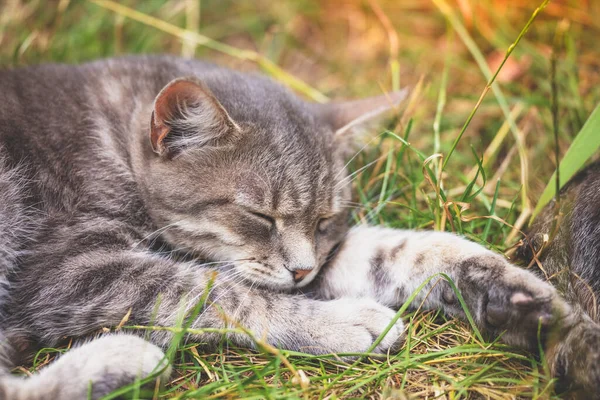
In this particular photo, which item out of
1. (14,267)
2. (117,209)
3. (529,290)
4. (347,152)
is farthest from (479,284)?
(14,267)

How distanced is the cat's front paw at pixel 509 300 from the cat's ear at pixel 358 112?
767mm

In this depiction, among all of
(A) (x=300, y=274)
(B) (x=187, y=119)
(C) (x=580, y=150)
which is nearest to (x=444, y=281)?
(A) (x=300, y=274)

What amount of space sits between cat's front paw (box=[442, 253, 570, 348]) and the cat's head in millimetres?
534

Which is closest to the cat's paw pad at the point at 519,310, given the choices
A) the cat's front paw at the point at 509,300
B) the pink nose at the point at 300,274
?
the cat's front paw at the point at 509,300

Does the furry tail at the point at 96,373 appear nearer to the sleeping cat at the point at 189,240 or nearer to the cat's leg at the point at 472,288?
the sleeping cat at the point at 189,240

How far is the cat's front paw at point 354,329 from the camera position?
1.69 metres

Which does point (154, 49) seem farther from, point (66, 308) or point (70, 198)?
point (66, 308)

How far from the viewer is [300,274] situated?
1897 mm

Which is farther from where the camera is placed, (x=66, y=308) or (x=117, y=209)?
(x=117, y=209)

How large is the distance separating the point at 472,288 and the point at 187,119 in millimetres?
1063

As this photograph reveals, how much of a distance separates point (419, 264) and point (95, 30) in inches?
96.6

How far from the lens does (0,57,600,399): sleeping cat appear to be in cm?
167

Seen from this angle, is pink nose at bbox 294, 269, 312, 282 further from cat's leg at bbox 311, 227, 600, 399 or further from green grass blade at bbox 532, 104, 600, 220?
green grass blade at bbox 532, 104, 600, 220

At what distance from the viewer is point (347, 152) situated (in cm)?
237
